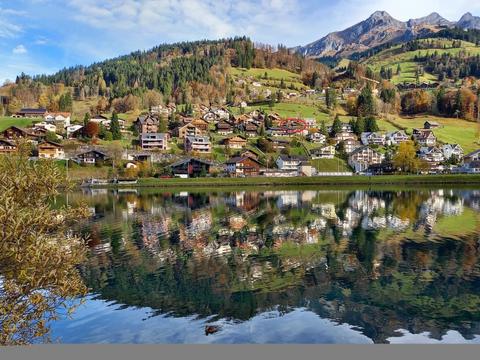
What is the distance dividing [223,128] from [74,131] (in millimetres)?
54053

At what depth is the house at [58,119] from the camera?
6264 inches

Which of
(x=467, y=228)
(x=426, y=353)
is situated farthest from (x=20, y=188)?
(x=467, y=228)

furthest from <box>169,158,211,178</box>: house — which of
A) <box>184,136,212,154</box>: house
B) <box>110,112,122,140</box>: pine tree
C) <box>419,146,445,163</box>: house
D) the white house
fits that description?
<box>419,146,445,163</box>: house

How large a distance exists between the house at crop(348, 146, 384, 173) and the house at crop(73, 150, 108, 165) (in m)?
77.7

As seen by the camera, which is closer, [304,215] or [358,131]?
[304,215]

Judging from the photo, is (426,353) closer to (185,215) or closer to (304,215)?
(304,215)

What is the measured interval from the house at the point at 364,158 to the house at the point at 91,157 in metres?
77.7

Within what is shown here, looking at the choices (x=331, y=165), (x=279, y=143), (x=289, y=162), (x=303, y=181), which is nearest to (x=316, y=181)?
(x=303, y=181)

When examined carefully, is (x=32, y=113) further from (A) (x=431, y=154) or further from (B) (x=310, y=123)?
(A) (x=431, y=154)

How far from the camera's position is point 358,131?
16138 cm

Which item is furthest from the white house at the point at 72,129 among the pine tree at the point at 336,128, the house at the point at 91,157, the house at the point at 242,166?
the pine tree at the point at 336,128

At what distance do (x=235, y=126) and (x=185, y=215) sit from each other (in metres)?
115

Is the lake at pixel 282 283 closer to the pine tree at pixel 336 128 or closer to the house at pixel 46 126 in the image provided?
the pine tree at pixel 336 128

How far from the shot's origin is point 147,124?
155 meters
